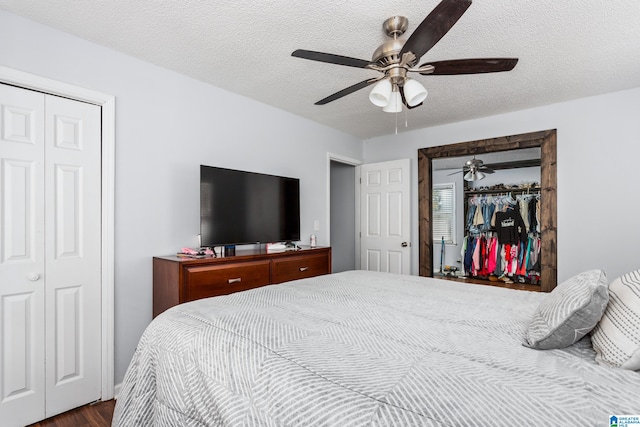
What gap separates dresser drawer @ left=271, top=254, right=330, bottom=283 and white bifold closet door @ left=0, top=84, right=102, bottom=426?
1381mm

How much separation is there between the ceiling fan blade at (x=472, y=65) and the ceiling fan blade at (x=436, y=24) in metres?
0.28

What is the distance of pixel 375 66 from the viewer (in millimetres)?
1933

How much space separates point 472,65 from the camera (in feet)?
6.37

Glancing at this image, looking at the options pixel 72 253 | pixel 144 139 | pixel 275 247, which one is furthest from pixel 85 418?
pixel 144 139

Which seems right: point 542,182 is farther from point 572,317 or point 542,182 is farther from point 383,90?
point 572,317

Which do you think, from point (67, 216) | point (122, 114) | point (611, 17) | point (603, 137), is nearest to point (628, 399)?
point (611, 17)

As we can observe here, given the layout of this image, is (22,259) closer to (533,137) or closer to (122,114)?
(122,114)

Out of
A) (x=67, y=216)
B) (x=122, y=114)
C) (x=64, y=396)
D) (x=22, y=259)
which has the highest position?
(x=122, y=114)

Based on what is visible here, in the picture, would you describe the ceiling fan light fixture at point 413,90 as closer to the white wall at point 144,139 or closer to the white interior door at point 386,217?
the white wall at point 144,139

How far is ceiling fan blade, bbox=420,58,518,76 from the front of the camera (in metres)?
1.88

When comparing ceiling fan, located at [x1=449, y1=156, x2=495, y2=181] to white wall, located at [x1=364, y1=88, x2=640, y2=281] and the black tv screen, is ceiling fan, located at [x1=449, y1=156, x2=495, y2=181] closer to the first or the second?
white wall, located at [x1=364, y1=88, x2=640, y2=281]

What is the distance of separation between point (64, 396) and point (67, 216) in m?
1.19

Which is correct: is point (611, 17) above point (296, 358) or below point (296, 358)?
above

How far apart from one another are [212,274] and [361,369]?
5.95ft
